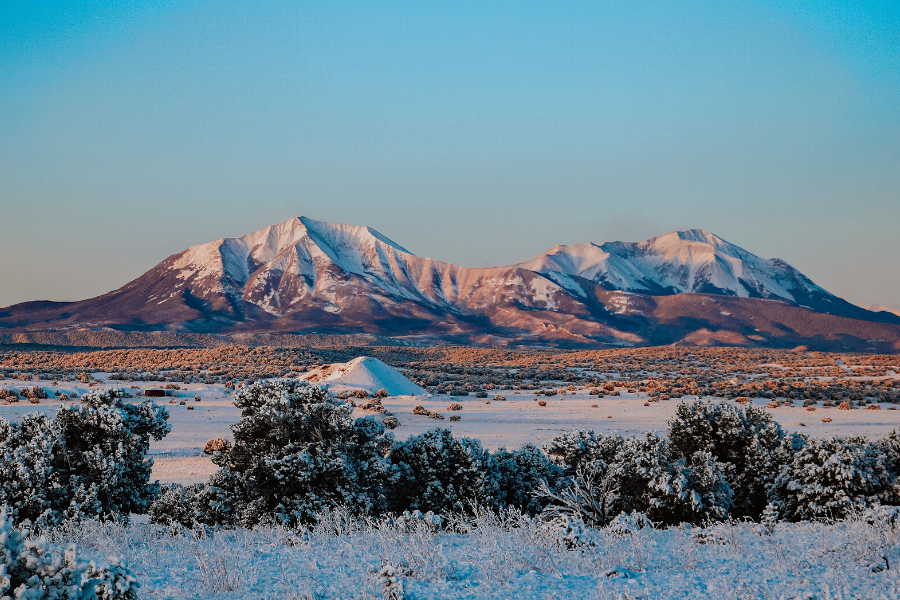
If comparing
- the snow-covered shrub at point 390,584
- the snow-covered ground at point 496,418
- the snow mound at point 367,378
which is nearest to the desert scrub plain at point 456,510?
the snow-covered shrub at point 390,584

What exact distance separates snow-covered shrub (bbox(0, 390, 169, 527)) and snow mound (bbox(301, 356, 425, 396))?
24996 mm

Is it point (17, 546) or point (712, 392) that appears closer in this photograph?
point (17, 546)

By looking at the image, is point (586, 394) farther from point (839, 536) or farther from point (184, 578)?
point (184, 578)

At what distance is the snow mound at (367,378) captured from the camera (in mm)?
37781

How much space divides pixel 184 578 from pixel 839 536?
6960 millimetres

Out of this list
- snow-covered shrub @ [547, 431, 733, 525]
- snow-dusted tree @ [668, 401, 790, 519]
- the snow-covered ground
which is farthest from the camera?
the snow-covered ground

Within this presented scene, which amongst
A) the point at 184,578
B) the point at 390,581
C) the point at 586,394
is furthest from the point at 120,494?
the point at 586,394

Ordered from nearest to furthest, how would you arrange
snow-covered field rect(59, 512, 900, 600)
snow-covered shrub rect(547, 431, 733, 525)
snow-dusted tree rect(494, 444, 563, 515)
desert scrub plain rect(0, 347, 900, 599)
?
snow-covered field rect(59, 512, 900, 600), desert scrub plain rect(0, 347, 900, 599), snow-covered shrub rect(547, 431, 733, 525), snow-dusted tree rect(494, 444, 563, 515)

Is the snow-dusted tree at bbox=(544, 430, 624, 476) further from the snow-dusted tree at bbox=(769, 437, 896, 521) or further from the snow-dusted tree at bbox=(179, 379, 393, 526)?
the snow-dusted tree at bbox=(179, 379, 393, 526)

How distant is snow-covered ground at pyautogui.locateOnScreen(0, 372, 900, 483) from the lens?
2089 cm

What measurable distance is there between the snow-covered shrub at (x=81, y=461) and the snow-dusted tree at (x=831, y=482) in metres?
10.7

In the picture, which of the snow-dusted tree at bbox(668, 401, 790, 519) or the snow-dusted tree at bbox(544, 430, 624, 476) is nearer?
the snow-dusted tree at bbox(668, 401, 790, 519)

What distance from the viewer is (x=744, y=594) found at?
16.9 ft

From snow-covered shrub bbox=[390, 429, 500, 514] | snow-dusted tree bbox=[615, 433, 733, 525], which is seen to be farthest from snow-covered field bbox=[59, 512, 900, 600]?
snow-covered shrub bbox=[390, 429, 500, 514]
